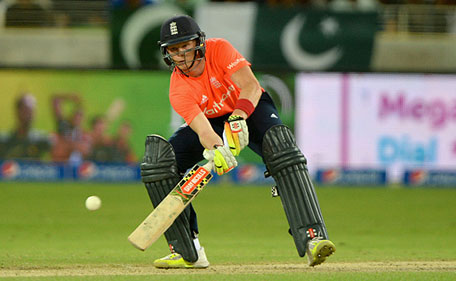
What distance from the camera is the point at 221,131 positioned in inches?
235

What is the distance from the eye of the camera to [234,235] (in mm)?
8773

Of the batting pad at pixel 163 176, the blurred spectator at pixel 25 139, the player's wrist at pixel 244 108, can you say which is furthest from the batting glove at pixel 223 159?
the blurred spectator at pixel 25 139

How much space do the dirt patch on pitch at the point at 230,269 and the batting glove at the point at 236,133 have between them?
913 mm

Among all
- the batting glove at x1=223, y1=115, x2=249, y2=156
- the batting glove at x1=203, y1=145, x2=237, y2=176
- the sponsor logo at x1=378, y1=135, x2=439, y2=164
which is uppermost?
the batting glove at x1=223, y1=115, x2=249, y2=156

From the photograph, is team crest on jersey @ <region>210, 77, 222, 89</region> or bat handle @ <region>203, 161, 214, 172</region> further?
team crest on jersey @ <region>210, 77, 222, 89</region>

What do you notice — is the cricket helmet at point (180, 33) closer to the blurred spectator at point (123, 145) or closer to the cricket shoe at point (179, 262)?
the cricket shoe at point (179, 262)

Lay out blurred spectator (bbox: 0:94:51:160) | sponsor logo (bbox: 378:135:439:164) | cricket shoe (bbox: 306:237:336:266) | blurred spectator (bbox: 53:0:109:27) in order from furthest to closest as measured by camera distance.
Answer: blurred spectator (bbox: 53:0:109:27) → sponsor logo (bbox: 378:135:439:164) → blurred spectator (bbox: 0:94:51:160) → cricket shoe (bbox: 306:237:336:266)

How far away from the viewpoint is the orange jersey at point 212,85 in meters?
5.68

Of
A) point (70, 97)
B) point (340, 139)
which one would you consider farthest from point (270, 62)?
point (70, 97)

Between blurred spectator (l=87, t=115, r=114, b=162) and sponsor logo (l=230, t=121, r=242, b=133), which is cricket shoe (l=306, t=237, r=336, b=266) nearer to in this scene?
sponsor logo (l=230, t=121, r=242, b=133)

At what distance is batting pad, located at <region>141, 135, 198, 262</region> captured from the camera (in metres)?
5.77

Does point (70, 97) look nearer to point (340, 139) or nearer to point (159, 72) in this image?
point (159, 72)

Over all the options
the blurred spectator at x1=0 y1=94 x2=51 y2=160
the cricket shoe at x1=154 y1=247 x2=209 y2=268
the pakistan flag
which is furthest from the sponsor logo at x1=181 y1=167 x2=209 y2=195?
the pakistan flag

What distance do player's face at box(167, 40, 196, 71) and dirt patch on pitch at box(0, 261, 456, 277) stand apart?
1.42 meters
